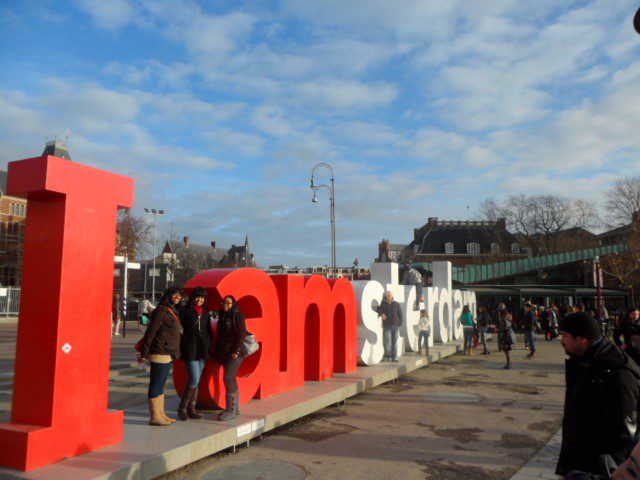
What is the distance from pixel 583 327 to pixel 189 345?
4.79m

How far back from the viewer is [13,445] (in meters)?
4.89

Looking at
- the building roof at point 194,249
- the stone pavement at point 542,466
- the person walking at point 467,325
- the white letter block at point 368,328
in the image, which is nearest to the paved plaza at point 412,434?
the stone pavement at point 542,466

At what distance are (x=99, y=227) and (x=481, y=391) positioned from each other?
331 inches

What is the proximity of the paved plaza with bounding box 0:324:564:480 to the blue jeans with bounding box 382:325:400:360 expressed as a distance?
1050 mm

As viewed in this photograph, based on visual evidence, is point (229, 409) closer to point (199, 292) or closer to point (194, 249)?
point (199, 292)

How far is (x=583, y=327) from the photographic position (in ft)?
10.7

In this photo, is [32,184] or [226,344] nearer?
[32,184]

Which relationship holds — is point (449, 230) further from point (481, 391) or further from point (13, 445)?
point (13, 445)

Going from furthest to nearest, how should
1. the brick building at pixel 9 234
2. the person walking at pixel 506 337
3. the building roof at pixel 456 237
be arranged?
1. the building roof at pixel 456 237
2. the brick building at pixel 9 234
3. the person walking at pixel 506 337

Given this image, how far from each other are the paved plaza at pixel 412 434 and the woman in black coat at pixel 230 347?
1.26 ft

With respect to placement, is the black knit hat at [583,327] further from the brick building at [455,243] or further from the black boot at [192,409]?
the brick building at [455,243]

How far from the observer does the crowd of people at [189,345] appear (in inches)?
247

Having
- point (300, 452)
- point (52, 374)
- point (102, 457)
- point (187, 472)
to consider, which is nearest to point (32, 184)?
point (52, 374)

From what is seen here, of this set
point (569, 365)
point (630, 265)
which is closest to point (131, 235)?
point (630, 265)
